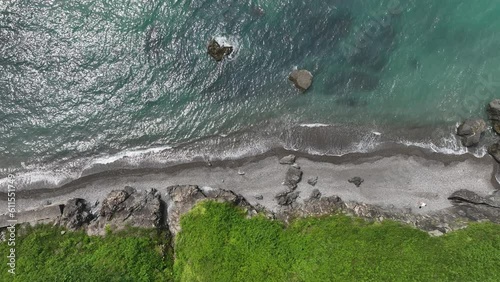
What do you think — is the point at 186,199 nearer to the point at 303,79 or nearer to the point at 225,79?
the point at 225,79

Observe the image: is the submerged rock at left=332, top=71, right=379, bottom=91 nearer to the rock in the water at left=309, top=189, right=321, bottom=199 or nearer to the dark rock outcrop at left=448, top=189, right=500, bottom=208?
the rock in the water at left=309, top=189, right=321, bottom=199

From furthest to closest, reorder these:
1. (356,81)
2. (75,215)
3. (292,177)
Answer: (356,81) < (292,177) < (75,215)

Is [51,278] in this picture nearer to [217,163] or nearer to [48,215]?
[48,215]

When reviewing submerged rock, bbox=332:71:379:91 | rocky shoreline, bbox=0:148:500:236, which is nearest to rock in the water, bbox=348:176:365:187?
rocky shoreline, bbox=0:148:500:236

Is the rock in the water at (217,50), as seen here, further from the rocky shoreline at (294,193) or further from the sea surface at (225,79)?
the rocky shoreline at (294,193)

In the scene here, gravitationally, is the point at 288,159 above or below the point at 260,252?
above

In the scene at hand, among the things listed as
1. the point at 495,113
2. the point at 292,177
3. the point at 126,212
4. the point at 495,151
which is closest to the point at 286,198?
the point at 292,177

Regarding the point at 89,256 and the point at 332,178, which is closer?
the point at 89,256

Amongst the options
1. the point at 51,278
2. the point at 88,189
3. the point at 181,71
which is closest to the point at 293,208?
the point at 181,71
